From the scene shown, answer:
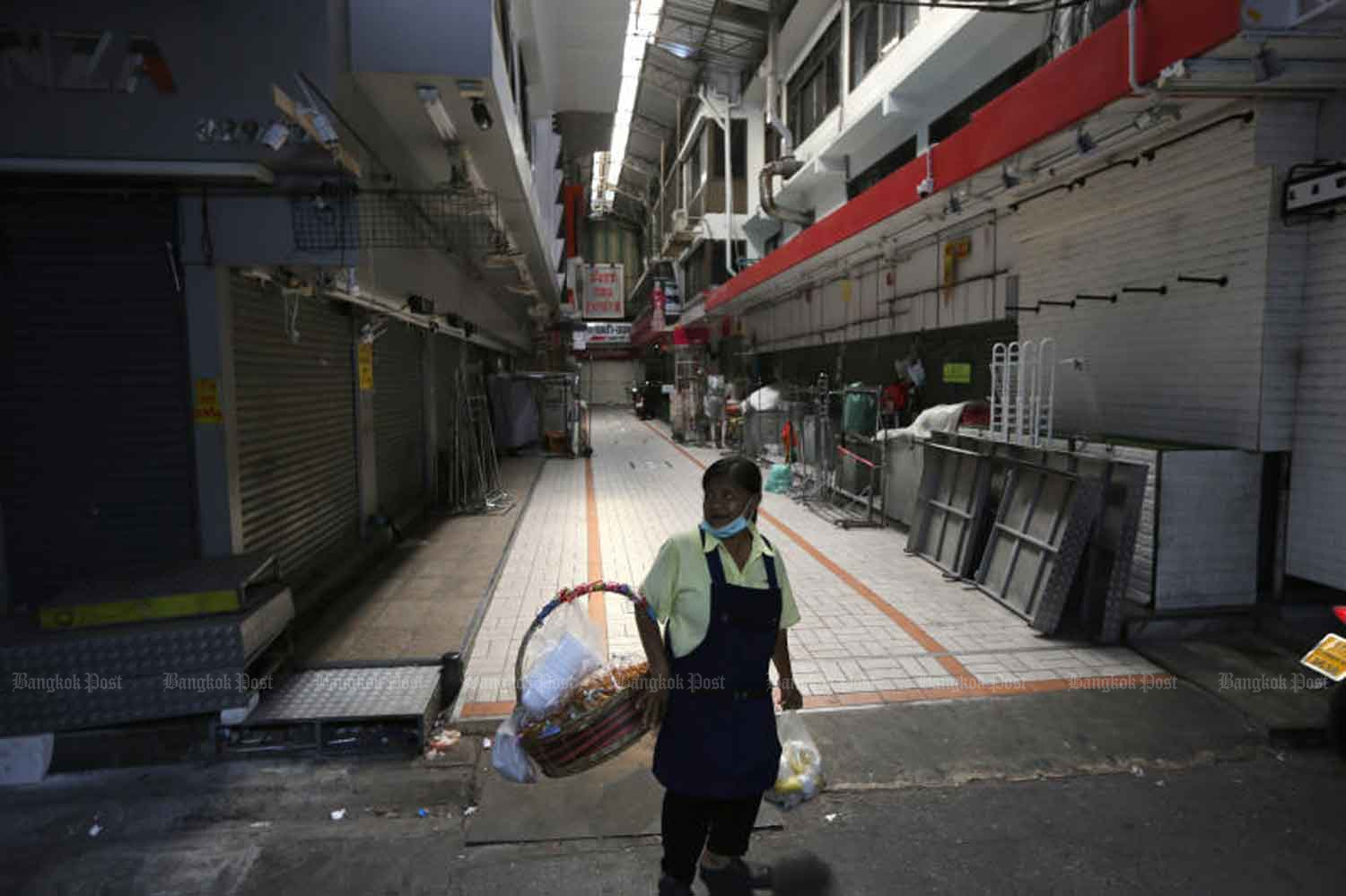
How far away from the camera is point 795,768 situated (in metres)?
3.12

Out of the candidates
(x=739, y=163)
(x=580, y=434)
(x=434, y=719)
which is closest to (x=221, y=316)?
(x=434, y=719)

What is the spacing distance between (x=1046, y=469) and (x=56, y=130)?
23.1 feet

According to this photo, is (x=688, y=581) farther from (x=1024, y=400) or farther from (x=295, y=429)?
(x=1024, y=400)

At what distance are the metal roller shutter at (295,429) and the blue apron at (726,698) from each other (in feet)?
12.7

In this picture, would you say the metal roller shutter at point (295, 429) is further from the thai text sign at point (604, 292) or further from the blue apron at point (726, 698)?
the thai text sign at point (604, 292)

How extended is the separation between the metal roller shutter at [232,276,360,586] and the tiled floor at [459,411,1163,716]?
5.50 feet

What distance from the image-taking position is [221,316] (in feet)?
15.3

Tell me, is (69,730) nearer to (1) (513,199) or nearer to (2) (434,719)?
(2) (434,719)

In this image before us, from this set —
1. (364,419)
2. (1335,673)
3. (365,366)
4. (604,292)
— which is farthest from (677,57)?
(1335,673)

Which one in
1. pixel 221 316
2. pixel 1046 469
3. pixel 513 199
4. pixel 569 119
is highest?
pixel 569 119

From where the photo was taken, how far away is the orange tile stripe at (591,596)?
4.40m

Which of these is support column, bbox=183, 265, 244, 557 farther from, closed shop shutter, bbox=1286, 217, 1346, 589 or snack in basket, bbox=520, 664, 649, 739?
closed shop shutter, bbox=1286, 217, 1346, 589

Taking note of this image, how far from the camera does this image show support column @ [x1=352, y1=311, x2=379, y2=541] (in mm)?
7609

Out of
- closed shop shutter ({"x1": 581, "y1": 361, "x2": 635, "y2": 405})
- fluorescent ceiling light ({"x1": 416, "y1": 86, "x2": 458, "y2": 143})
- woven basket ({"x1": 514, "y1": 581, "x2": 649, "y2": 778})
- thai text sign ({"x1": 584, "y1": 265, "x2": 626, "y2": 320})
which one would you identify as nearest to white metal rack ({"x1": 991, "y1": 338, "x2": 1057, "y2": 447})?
woven basket ({"x1": 514, "y1": 581, "x2": 649, "y2": 778})
